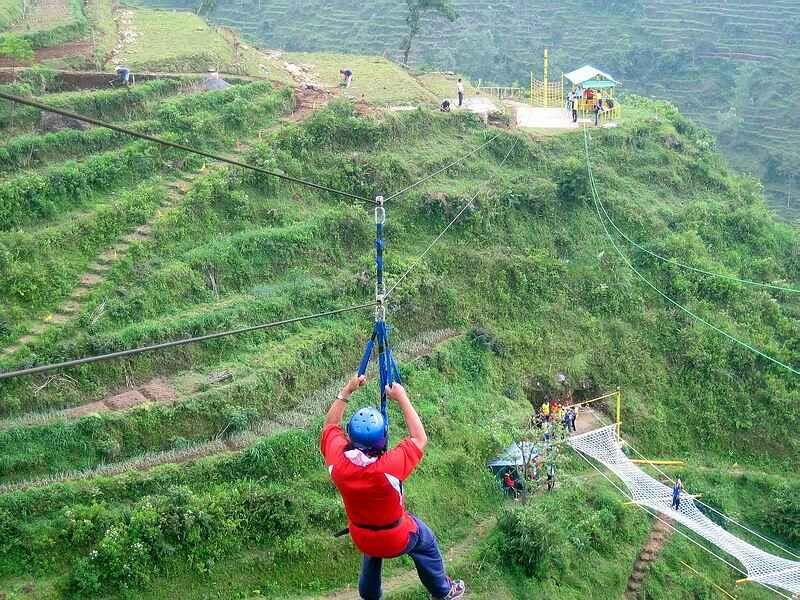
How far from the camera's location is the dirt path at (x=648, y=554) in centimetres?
1593

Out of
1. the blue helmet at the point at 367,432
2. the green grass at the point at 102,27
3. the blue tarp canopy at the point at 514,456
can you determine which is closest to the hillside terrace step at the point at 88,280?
the blue tarp canopy at the point at 514,456

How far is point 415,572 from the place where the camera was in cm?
1346

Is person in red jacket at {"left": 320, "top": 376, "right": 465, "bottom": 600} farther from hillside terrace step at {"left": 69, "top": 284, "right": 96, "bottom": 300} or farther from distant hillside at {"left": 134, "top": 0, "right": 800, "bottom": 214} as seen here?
distant hillside at {"left": 134, "top": 0, "right": 800, "bottom": 214}

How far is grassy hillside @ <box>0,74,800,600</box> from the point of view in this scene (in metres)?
12.6

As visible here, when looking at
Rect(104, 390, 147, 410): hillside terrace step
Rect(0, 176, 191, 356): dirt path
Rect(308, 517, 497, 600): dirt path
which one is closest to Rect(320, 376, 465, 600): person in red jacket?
Rect(308, 517, 497, 600): dirt path

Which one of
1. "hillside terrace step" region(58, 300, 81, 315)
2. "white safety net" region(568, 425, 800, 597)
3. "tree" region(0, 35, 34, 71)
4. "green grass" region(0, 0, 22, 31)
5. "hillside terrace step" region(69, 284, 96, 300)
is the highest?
"green grass" region(0, 0, 22, 31)

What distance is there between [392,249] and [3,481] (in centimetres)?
1034

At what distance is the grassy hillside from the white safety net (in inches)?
29.4

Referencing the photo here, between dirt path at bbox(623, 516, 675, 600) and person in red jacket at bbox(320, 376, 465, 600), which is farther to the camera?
dirt path at bbox(623, 516, 675, 600)

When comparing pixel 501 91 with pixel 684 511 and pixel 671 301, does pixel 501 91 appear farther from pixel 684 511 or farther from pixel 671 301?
pixel 684 511

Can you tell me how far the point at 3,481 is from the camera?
40.2ft

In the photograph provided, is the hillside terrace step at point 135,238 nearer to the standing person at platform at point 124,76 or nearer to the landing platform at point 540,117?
the standing person at platform at point 124,76

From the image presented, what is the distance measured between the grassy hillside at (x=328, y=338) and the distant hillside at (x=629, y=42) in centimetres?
2480

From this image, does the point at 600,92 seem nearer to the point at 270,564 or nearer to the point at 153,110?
the point at 153,110
